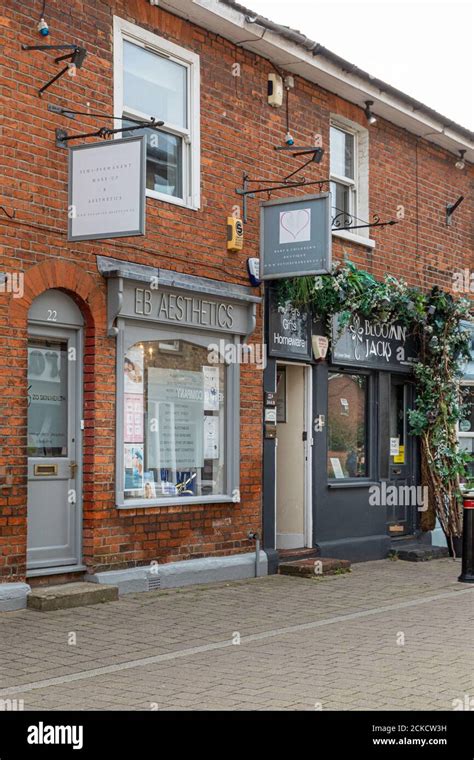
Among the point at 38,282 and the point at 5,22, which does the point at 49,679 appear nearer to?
the point at 38,282

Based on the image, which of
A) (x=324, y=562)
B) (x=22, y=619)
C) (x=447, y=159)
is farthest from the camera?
(x=447, y=159)

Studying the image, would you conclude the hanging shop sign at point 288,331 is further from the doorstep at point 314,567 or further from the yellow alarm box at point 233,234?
the doorstep at point 314,567

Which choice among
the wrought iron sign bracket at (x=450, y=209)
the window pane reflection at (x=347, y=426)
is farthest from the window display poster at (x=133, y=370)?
the wrought iron sign bracket at (x=450, y=209)

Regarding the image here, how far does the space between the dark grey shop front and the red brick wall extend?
22.7 inches

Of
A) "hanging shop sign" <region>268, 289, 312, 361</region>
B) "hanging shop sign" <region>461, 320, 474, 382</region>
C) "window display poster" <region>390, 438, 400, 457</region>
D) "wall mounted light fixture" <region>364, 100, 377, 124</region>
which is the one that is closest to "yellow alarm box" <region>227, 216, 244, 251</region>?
"hanging shop sign" <region>268, 289, 312, 361</region>

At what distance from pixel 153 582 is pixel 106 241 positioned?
341 cm

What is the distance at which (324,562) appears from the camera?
11.9 metres

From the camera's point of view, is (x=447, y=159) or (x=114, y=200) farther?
(x=447, y=159)

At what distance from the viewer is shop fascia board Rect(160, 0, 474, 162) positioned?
10852 mm

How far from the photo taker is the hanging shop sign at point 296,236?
10.8 m

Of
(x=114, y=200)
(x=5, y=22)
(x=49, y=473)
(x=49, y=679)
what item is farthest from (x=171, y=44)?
(x=49, y=679)

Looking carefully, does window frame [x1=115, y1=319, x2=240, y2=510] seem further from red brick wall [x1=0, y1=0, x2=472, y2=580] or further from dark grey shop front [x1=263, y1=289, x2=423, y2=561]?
dark grey shop front [x1=263, y1=289, x2=423, y2=561]

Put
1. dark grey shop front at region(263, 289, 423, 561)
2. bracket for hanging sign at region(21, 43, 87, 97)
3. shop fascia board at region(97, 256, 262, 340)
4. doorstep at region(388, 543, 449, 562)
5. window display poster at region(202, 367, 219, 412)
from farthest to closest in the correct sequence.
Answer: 1. doorstep at region(388, 543, 449, 562)
2. dark grey shop front at region(263, 289, 423, 561)
3. window display poster at region(202, 367, 219, 412)
4. shop fascia board at region(97, 256, 262, 340)
5. bracket for hanging sign at region(21, 43, 87, 97)

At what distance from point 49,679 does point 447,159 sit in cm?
1159
